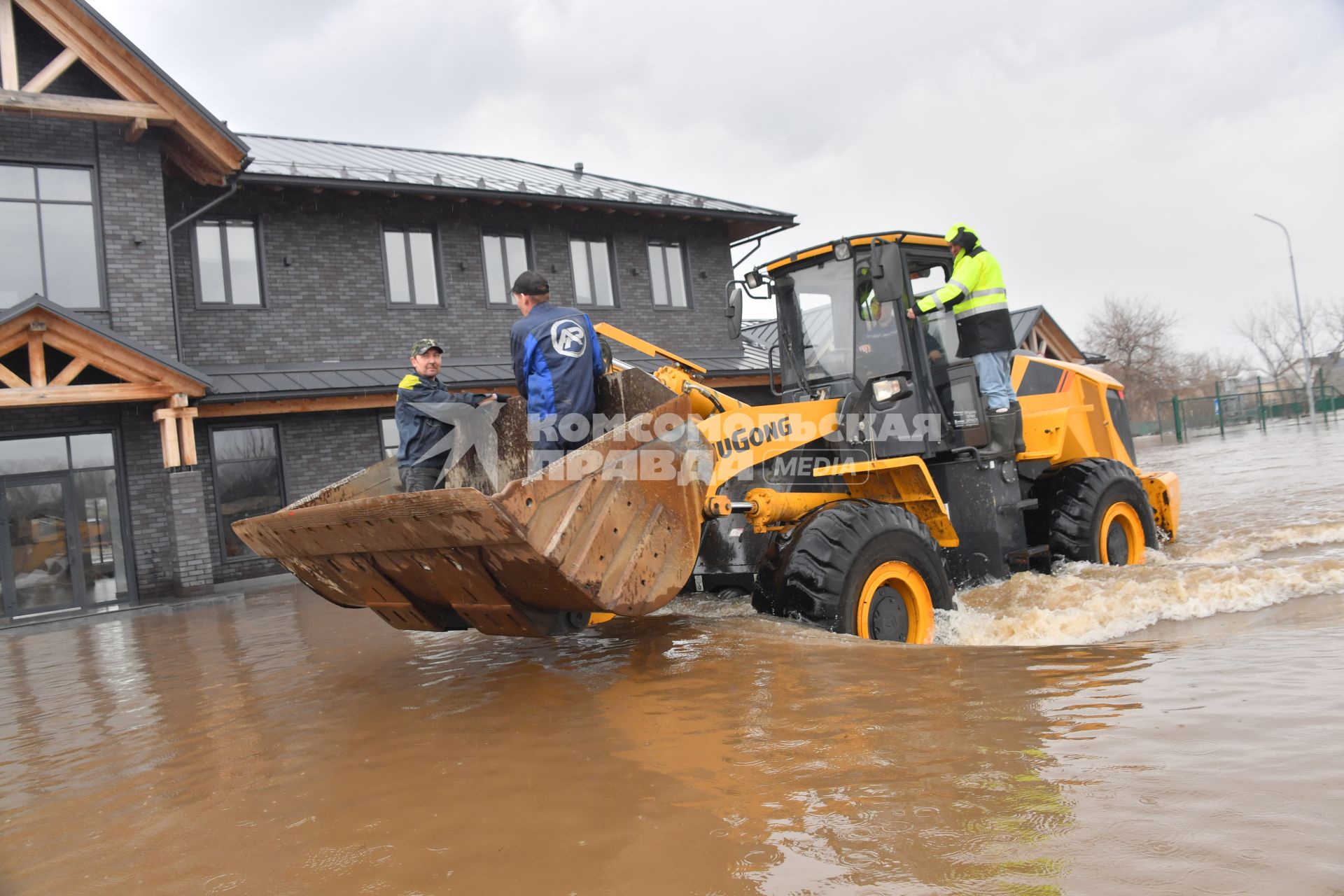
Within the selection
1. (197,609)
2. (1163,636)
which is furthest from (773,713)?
(197,609)

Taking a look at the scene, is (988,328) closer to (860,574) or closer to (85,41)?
(860,574)

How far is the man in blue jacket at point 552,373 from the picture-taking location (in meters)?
5.41

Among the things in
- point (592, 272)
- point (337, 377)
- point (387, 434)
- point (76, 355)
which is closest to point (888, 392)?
point (76, 355)

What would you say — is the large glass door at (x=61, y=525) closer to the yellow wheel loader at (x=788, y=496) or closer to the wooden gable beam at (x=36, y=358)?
the wooden gable beam at (x=36, y=358)

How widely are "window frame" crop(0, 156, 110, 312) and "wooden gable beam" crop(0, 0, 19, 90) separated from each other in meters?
1.07

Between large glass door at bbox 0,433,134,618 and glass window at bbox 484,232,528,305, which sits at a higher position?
glass window at bbox 484,232,528,305

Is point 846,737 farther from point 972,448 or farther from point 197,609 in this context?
point 197,609

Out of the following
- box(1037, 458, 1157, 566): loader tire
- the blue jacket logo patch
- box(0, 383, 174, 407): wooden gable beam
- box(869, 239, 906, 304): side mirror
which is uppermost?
box(0, 383, 174, 407): wooden gable beam

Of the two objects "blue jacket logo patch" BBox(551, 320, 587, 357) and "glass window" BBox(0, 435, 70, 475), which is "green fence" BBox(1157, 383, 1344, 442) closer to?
"glass window" BBox(0, 435, 70, 475)

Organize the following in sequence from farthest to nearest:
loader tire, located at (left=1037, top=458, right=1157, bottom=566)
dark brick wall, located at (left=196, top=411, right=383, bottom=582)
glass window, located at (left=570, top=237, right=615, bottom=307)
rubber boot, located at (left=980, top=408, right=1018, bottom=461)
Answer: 1. glass window, located at (left=570, top=237, right=615, bottom=307)
2. dark brick wall, located at (left=196, top=411, right=383, bottom=582)
3. loader tire, located at (left=1037, top=458, right=1157, bottom=566)
4. rubber boot, located at (left=980, top=408, right=1018, bottom=461)

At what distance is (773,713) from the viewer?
4195 millimetres

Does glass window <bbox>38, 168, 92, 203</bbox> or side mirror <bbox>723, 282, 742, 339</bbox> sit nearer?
side mirror <bbox>723, 282, 742, 339</bbox>

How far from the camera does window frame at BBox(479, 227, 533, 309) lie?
18.8 m

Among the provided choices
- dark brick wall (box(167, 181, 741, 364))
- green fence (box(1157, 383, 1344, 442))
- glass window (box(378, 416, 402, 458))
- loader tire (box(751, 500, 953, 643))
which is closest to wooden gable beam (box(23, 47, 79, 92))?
dark brick wall (box(167, 181, 741, 364))
